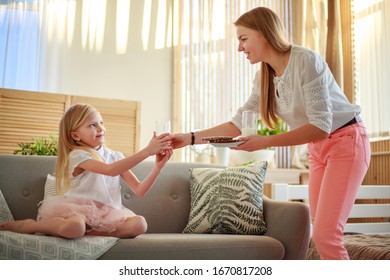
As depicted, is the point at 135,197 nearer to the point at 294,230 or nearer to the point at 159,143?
the point at 159,143

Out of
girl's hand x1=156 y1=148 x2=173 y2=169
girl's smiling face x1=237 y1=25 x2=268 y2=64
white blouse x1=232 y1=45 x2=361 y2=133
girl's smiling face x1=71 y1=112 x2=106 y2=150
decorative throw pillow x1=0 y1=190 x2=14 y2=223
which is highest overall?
girl's smiling face x1=237 y1=25 x2=268 y2=64

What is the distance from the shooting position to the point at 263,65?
178cm

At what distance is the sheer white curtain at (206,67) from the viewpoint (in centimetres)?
443

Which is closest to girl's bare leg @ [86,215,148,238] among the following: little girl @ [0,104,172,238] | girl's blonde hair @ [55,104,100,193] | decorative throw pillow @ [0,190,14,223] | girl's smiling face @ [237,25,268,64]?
little girl @ [0,104,172,238]

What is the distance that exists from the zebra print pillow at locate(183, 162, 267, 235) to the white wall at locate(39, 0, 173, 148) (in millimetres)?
2306

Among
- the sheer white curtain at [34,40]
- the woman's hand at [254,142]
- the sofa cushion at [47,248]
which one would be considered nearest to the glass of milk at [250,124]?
the woman's hand at [254,142]

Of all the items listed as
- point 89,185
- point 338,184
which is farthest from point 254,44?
point 89,185

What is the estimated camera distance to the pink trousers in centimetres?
147

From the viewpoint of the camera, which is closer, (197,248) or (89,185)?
(197,248)

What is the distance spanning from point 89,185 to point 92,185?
0.01m

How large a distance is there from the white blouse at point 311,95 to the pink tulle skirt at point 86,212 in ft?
2.38

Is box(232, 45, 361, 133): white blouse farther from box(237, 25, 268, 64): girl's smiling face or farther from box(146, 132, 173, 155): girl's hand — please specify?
box(146, 132, 173, 155): girl's hand

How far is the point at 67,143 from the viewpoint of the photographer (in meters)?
1.86
